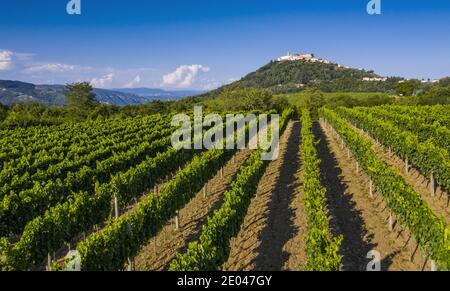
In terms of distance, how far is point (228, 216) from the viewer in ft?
45.2

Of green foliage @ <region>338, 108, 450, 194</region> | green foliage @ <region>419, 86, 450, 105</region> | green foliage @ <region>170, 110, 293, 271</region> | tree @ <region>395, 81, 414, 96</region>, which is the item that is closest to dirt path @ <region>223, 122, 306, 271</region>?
green foliage @ <region>170, 110, 293, 271</region>

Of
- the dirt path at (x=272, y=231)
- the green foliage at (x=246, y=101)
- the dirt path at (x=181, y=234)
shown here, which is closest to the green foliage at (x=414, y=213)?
the dirt path at (x=272, y=231)

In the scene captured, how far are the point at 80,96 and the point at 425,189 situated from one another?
93831mm

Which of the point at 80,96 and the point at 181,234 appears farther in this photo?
the point at 80,96

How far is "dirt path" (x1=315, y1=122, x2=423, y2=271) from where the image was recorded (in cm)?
1316

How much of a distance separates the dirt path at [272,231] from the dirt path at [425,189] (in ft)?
18.1

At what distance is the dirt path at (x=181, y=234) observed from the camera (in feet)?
45.5

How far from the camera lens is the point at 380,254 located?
13.6 meters

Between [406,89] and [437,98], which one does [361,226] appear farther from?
[406,89]

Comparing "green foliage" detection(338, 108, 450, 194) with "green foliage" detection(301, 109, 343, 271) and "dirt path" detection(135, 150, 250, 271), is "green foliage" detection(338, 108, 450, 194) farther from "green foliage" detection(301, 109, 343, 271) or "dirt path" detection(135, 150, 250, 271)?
"dirt path" detection(135, 150, 250, 271)

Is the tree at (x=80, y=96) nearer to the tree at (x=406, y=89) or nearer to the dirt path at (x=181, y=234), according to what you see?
the dirt path at (x=181, y=234)

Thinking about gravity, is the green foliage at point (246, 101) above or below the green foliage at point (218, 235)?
above

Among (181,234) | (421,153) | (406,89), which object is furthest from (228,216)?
(406,89)

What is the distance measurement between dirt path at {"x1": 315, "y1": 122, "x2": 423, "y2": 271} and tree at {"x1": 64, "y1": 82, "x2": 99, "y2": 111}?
8625 centimetres
